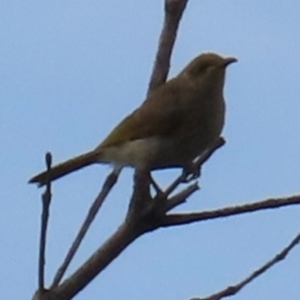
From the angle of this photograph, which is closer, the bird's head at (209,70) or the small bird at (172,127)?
the small bird at (172,127)

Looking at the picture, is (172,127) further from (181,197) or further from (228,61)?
(181,197)

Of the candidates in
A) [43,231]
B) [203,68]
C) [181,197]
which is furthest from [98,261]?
[203,68]

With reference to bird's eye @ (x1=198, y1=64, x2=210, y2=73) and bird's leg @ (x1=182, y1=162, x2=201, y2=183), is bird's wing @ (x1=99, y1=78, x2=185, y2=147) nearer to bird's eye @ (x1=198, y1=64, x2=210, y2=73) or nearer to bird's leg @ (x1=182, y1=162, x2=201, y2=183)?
bird's eye @ (x1=198, y1=64, x2=210, y2=73)

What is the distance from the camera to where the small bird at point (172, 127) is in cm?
343

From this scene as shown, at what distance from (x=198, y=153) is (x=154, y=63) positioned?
3.09ft

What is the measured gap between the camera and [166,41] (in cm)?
247

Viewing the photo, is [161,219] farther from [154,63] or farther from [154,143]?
[154,143]

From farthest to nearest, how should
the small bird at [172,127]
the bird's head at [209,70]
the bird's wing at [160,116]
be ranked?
the bird's head at [209,70] → the bird's wing at [160,116] → the small bird at [172,127]

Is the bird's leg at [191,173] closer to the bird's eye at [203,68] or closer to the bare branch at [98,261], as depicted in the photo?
the bare branch at [98,261]

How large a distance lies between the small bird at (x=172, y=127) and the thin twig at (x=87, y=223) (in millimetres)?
837

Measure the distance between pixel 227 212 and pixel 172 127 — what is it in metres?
1.72

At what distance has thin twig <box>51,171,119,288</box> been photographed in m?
1.94

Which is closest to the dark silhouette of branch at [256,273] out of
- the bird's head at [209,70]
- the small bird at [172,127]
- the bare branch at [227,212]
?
the bare branch at [227,212]

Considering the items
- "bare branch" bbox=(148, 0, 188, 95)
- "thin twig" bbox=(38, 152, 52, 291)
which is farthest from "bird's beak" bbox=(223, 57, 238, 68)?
"thin twig" bbox=(38, 152, 52, 291)
